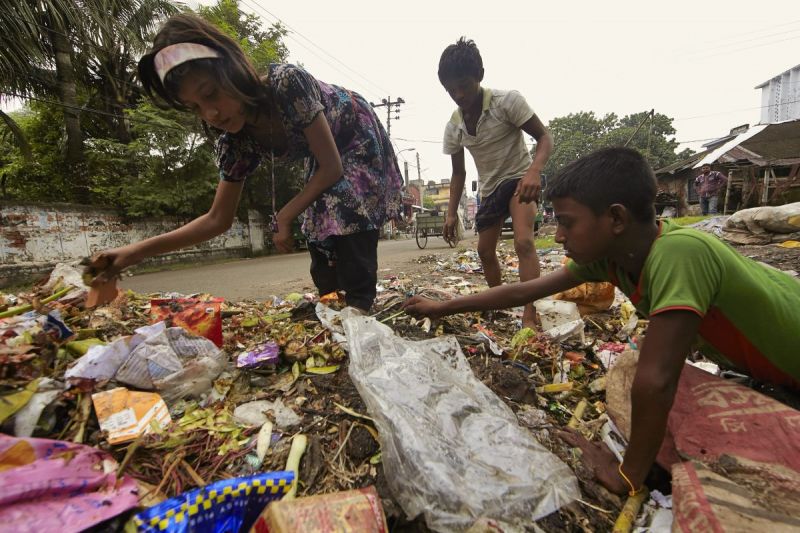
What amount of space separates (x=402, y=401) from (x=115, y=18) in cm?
1193

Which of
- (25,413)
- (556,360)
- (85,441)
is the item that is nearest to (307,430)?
(85,441)

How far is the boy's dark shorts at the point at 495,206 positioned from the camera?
2.73 metres

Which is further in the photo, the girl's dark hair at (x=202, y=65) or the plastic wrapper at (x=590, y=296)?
the plastic wrapper at (x=590, y=296)

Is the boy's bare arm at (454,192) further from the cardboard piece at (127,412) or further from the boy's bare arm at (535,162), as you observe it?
the cardboard piece at (127,412)

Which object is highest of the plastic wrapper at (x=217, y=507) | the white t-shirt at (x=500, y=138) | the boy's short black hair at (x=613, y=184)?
the white t-shirt at (x=500, y=138)

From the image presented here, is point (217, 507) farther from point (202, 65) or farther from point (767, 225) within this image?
point (767, 225)

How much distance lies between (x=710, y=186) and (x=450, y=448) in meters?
15.1

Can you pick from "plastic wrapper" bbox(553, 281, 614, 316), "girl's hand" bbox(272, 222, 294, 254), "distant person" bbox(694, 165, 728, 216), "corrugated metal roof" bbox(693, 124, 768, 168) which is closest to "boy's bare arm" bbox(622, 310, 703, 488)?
"girl's hand" bbox(272, 222, 294, 254)

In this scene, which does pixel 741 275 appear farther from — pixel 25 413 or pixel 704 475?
pixel 25 413

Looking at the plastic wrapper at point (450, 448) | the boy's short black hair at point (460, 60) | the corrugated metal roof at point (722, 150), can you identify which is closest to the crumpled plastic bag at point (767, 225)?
the boy's short black hair at point (460, 60)

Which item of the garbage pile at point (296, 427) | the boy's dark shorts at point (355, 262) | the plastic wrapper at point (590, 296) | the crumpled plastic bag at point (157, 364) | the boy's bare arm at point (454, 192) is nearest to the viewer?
the garbage pile at point (296, 427)

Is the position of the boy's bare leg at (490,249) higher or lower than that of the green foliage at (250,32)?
lower

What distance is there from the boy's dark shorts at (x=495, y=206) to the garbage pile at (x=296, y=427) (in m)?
1.01

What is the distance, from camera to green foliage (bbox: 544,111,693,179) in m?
32.8
